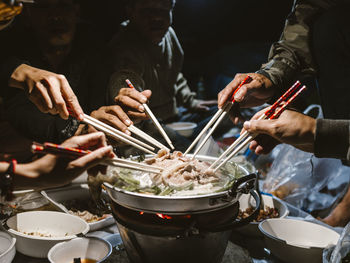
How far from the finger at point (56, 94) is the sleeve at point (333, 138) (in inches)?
74.9

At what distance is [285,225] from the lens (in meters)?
2.87

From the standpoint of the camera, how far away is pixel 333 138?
7.27 ft

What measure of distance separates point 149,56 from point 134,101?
295 centimetres

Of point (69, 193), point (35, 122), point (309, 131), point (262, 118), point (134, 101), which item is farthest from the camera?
point (35, 122)

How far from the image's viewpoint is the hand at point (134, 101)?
2.84 m

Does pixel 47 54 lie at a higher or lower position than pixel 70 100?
lower

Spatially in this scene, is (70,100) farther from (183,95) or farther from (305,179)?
(183,95)

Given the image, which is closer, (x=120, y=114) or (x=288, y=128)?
(x=288, y=128)

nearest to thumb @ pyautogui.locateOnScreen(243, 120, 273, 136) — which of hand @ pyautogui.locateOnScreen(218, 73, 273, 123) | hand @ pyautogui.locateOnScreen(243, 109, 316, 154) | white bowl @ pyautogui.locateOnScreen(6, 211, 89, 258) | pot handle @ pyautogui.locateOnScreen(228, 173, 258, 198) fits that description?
hand @ pyautogui.locateOnScreen(243, 109, 316, 154)

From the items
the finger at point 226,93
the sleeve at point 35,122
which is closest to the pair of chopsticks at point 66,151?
the finger at point 226,93

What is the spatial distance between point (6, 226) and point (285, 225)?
2540 millimetres

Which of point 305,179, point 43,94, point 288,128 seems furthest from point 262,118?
point 305,179

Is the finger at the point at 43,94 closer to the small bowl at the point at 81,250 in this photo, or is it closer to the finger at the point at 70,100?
the finger at the point at 70,100

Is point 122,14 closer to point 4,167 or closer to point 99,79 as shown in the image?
point 99,79
